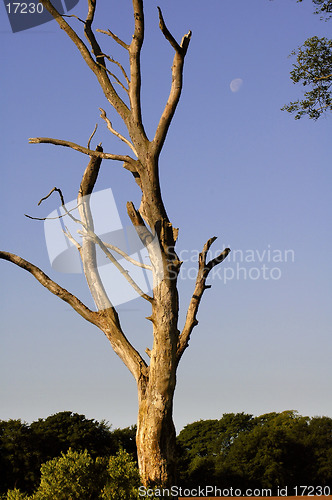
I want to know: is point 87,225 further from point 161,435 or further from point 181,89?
point 161,435

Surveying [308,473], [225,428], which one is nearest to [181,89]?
A: [308,473]

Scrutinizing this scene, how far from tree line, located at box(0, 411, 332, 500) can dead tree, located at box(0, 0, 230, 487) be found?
12465 mm

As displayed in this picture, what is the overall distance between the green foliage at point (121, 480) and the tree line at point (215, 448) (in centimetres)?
1299

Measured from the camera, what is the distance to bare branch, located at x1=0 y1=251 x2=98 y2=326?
10.5m

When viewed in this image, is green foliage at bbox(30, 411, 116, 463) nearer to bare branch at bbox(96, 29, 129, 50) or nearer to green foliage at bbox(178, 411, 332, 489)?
green foliage at bbox(178, 411, 332, 489)

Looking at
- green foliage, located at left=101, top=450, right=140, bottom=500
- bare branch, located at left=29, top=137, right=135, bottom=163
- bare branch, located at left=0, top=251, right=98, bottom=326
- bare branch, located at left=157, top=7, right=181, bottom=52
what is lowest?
green foliage, located at left=101, top=450, right=140, bottom=500

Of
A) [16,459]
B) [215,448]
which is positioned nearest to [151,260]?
[16,459]

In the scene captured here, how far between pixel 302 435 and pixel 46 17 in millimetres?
51500

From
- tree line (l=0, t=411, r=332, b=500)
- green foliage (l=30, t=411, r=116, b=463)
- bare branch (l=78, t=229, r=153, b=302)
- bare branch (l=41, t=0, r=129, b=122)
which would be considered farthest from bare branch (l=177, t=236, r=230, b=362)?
green foliage (l=30, t=411, r=116, b=463)

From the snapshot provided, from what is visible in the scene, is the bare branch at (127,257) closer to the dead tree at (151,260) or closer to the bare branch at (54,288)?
the dead tree at (151,260)

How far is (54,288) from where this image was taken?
10.9 meters

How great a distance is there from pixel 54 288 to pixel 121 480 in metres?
4.03

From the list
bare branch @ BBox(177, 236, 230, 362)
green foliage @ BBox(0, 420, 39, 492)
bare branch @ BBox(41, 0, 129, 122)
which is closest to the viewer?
bare branch @ BBox(177, 236, 230, 362)

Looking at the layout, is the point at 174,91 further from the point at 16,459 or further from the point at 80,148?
the point at 16,459
